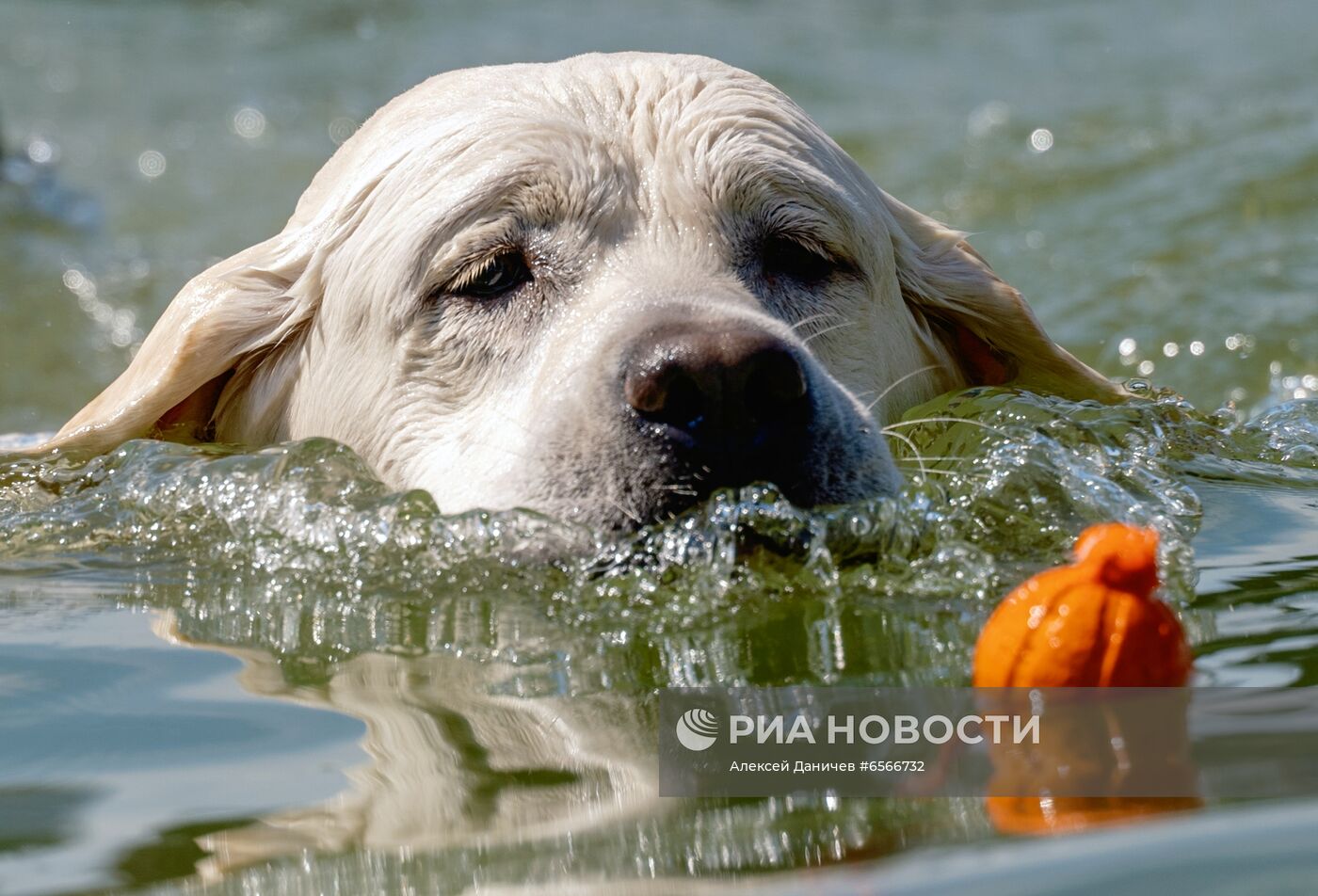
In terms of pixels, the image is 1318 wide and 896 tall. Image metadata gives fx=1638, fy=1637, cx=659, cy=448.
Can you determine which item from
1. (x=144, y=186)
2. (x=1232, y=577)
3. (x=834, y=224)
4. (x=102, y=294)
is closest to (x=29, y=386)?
(x=102, y=294)

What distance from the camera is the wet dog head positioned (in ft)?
10.2

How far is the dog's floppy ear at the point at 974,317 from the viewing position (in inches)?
178

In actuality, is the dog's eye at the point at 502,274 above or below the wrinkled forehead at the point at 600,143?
below

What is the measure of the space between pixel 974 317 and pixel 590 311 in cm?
150

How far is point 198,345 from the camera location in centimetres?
420

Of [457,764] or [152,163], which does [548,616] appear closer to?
[457,764]

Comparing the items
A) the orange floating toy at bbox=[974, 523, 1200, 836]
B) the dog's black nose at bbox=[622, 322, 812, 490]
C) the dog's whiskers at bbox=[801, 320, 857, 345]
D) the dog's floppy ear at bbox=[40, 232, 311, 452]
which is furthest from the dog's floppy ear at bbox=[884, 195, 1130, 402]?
the orange floating toy at bbox=[974, 523, 1200, 836]

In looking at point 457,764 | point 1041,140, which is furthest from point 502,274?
point 1041,140

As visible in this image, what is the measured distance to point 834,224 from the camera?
4.00 m

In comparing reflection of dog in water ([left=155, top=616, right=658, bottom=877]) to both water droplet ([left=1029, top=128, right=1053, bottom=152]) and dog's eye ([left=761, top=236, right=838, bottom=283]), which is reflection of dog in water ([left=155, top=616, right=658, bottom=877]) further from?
water droplet ([left=1029, top=128, right=1053, bottom=152])

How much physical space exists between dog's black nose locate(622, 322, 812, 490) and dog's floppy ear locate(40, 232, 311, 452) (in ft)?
4.93

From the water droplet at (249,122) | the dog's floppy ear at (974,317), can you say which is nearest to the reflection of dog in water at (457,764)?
the dog's floppy ear at (974,317)

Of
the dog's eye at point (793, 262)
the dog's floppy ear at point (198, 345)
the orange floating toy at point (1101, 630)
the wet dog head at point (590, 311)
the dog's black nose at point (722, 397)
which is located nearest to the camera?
the orange floating toy at point (1101, 630)

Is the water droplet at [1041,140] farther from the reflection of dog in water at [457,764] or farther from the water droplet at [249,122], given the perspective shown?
the reflection of dog in water at [457,764]
